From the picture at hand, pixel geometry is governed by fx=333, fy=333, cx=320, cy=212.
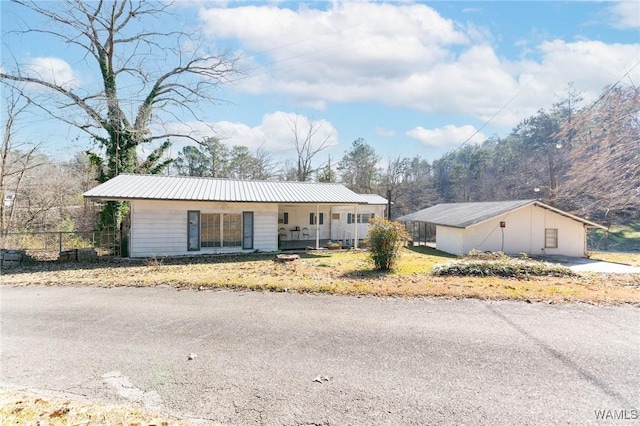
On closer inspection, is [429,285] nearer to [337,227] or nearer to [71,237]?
[337,227]

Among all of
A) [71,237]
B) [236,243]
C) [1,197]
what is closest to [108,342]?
[236,243]

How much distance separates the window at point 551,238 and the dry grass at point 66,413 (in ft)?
69.0

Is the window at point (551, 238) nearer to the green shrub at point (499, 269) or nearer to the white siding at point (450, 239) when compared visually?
the white siding at point (450, 239)

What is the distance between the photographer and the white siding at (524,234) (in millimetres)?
18219

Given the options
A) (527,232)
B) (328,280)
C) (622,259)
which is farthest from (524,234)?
(328,280)

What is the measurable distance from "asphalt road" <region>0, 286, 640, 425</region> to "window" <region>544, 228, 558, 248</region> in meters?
13.8

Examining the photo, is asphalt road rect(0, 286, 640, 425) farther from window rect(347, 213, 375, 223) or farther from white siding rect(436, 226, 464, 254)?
window rect(347, 213, 375, 223)

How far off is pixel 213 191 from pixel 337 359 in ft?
43.5

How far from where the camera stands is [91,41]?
62.5 ft

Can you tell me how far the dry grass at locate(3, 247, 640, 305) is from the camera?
780cm

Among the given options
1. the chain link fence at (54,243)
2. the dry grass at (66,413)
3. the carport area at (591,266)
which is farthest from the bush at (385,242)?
the chain link fence at (54,243)

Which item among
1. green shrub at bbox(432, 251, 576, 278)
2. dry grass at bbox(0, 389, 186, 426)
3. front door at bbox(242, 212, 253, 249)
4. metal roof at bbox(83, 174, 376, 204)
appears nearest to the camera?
dry grass at bbox(0, 389, 186, 426)

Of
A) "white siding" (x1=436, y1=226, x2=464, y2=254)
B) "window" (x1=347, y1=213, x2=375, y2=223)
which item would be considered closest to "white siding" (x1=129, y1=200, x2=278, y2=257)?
"window" (x1=347, y1=213, x2=375, y2=223)

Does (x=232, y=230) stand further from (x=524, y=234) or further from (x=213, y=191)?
(x=524, y=234)
